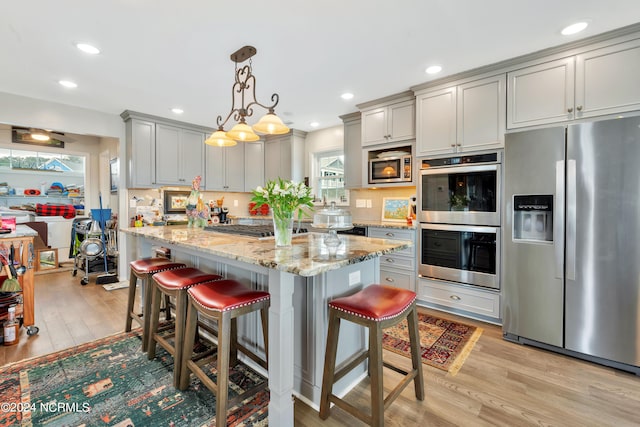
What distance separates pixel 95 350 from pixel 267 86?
2.94 m

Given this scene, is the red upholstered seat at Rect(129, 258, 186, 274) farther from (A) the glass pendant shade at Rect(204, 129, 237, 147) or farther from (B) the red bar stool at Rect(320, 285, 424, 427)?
(B) the red bar stool at Rect(320, 285, 424, 427)

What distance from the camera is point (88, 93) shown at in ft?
11.3

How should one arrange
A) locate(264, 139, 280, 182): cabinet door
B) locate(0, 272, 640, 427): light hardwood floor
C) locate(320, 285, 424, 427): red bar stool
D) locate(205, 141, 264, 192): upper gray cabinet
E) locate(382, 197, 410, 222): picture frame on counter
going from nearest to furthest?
locate(320, 285, 424, 427): red bar stool
locate(0, 272, 640, 427): light hardwood floor
locate(382, 197, 410, 222): picture frame on counter
locate(205, 141, 264, 192): upper gray cabinet
locate(264, 139, 280, 182): cabinet door

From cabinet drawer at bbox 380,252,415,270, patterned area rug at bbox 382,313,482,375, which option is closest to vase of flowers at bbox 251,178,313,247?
patterned area rug at bbox 382,313,482,375

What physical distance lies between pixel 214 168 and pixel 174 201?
2.85 ft

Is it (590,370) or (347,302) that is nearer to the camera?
(347,302)

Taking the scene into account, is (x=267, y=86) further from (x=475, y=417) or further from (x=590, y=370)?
(x=590, y=370)

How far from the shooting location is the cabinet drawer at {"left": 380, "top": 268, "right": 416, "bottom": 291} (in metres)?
3.27

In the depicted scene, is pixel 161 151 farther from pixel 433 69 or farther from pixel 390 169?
pixel 433 69

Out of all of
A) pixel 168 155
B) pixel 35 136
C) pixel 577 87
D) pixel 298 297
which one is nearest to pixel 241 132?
pixel 298 297

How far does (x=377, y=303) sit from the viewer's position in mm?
1457

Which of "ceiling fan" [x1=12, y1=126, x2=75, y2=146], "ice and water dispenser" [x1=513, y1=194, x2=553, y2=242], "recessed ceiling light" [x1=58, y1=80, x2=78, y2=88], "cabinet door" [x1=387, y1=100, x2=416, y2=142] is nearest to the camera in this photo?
"ice and water dispenser" [x1=513, y1=194, x2=553, y2=242]

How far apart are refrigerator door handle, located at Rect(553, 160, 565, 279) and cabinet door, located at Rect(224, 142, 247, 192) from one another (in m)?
4.62

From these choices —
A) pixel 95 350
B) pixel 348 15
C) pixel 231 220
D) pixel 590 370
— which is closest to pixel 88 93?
pixel 231 220
